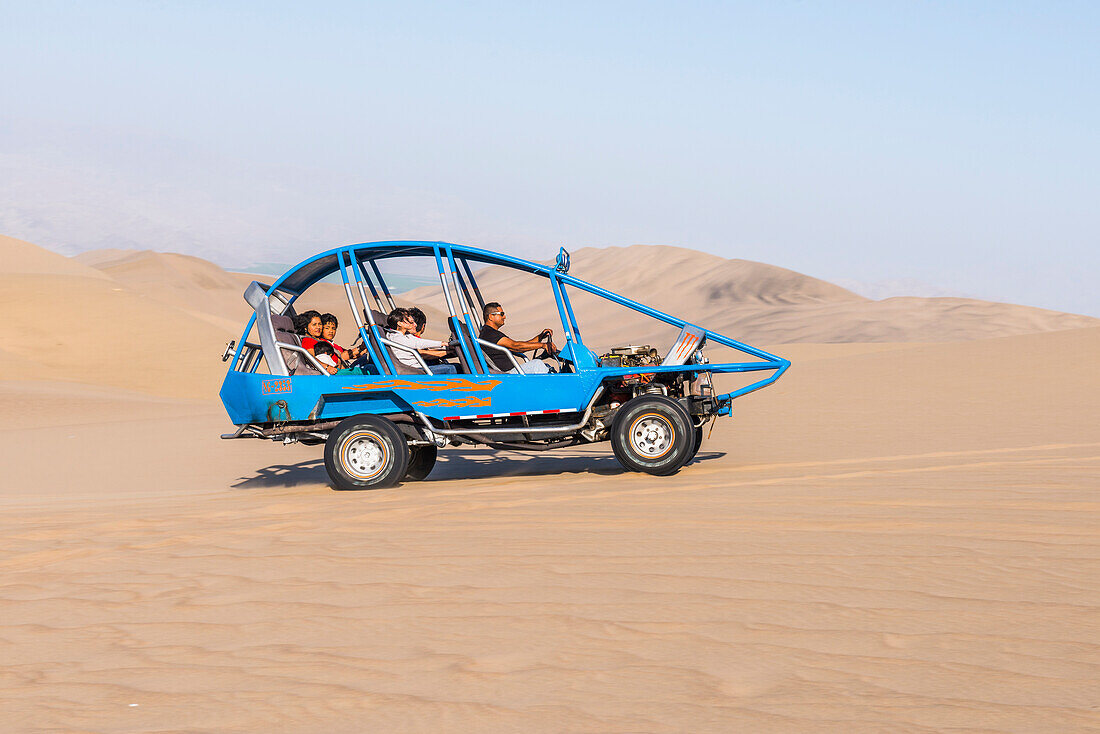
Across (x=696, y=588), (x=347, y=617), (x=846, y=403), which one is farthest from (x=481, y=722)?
(x=846, y=403)

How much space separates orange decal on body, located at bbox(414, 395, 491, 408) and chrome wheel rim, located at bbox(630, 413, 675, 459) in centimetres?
134

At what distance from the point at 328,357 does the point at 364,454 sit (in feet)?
3.71

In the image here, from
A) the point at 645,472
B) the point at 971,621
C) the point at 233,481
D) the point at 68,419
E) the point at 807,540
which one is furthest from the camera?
the point at 68,419

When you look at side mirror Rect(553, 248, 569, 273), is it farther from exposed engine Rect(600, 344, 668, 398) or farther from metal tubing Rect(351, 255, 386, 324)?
metal tubing Rect(351, 255, 386, 324)

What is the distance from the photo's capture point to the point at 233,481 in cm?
1097

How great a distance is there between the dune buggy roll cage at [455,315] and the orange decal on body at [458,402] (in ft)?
0.83

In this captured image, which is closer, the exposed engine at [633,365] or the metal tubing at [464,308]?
the metal tubing at [464,308]

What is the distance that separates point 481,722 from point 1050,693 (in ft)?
6.18

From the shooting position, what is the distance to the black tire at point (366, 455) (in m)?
8.71

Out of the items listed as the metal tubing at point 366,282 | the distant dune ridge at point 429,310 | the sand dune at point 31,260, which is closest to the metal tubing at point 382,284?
the metal tubing at point 366,282

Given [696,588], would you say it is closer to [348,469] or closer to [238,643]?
[238,643]

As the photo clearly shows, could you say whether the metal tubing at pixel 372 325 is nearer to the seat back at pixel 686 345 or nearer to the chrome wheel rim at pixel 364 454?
the chrome wheel rim at pixel 364 454

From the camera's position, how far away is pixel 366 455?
28.8ft

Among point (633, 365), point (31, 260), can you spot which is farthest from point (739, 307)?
point (633, 365)
